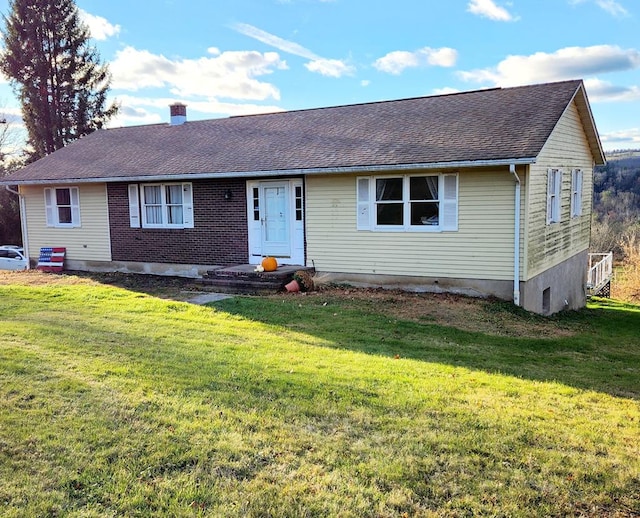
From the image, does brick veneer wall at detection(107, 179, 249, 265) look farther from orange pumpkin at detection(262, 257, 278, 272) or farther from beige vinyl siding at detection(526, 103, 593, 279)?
beige vinyl siding at detection(526, 103, 593, 279)

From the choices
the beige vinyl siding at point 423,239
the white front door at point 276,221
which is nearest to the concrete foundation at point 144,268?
the white front door at point 276,221

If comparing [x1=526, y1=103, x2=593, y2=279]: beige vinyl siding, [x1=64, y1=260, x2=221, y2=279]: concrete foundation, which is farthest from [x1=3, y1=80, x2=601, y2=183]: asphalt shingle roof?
[x1=64, y1=260, x2=221, y2=279]: concrete foundation

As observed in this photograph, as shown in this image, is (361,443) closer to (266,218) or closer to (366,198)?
(366,198)

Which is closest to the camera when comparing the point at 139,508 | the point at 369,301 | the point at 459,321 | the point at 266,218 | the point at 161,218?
the point at 139,508

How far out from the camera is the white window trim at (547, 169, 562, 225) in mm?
12992

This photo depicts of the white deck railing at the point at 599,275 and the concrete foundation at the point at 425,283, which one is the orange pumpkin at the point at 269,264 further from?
the white deck railing at the point at 599,275

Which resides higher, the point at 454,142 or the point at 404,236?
the point at 454,142

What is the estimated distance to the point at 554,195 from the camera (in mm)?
13531

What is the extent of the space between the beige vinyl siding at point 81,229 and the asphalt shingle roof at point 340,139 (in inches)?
25.6

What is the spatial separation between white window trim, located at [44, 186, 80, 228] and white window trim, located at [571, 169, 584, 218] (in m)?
14.9

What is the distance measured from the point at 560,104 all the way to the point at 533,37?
17.5ft

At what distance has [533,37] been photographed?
1680 centimetres

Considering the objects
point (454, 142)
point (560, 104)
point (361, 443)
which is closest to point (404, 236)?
point (454, 142)

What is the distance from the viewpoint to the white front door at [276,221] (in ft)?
45.4
